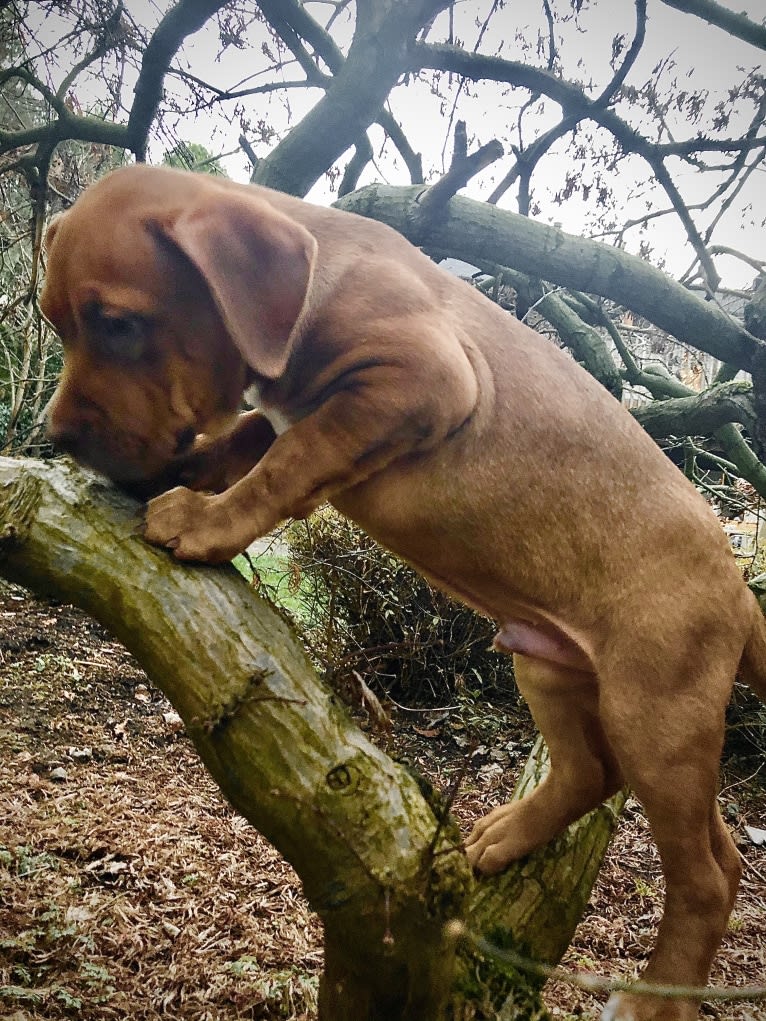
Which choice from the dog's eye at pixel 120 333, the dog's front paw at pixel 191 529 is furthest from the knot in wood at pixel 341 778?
the dog's eye at pixel 120 333

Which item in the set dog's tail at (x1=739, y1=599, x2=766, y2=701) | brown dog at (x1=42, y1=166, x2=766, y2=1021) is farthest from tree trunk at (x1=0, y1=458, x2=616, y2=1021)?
dog's tail at (x1=739, y1=599, x2=766, y2=701)

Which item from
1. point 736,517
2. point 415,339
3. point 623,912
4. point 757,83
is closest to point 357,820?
point 415,339

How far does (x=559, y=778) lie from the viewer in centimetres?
214

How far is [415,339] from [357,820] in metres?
0.99

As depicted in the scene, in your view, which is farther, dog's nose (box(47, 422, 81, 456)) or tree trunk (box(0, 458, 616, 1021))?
dog's nose (box(47, 422, 81, 456))

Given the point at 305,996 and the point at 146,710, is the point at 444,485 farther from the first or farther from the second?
the point at 146,710

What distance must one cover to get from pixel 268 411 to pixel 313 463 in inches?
13.5

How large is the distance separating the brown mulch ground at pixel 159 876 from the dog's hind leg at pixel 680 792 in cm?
21

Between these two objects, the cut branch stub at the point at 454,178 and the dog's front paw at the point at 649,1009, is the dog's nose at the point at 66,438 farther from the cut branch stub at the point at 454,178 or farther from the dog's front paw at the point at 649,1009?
the dog's front paw at the point at 649,1009

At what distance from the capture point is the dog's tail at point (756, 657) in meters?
1.99

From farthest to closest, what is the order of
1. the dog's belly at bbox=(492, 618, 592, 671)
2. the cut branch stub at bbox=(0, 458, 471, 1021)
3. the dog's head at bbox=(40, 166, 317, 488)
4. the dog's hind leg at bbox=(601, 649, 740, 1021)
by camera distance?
the dog's belly at bbox=(492, 618, 592, 671), the dog's hind leg at bbox=(601, 649, 740, 1021), the dog's head at bbox=(40, 166, 317, 488), the cut branch stub at bbox=(0, 458, 471, 1021)

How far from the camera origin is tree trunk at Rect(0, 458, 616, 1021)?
1.27 meters

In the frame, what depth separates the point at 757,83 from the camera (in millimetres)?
2623

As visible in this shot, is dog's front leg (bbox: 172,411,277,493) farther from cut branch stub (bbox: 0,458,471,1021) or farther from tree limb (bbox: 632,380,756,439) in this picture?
tree limb (bbox: 632,380,756,439)
